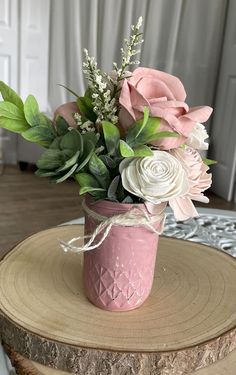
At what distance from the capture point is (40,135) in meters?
0.66

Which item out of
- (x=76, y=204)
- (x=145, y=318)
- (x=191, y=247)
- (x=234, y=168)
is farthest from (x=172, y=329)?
(x=234, y=168)

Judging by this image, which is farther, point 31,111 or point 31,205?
point 31,205

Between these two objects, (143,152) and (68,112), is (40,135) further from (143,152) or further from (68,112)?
(143,152)

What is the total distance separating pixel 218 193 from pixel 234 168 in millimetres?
234

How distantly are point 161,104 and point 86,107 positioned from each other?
0.40 feet

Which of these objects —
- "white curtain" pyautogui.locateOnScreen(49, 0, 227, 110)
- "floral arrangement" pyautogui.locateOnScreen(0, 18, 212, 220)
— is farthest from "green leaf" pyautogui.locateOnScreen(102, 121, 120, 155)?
"white curtain" pyautogui.locateOnScreen(49, 0, 227, 110)

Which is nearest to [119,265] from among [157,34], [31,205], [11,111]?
[11,111]

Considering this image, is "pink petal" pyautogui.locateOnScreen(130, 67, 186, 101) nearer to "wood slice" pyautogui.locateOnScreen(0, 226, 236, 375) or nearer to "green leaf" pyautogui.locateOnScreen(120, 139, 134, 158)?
"green leaf" pyautogui.locateOnScreen(120, 139, 134, 158)

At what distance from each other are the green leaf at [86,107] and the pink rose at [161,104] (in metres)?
0.06

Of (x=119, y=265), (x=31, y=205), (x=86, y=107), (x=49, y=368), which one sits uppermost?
(x=86, y=107)

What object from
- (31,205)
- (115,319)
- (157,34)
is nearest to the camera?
(115,319)

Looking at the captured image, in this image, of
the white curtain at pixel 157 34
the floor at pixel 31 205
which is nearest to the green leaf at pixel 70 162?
the floor at pixel 31 205

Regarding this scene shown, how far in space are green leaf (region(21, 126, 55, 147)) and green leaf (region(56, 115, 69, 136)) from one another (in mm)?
16

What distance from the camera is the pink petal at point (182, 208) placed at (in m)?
0.66
